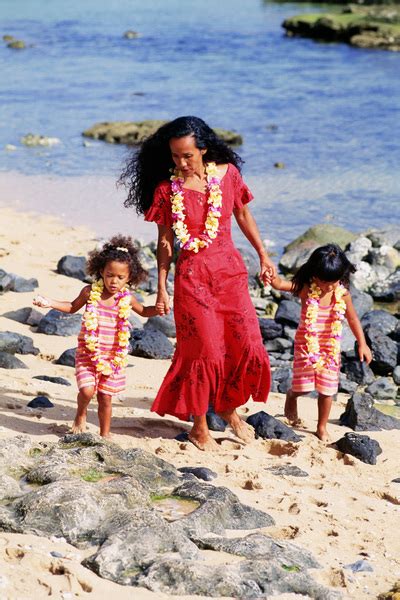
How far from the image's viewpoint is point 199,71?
103ft

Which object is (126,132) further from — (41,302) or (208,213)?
(41,302)

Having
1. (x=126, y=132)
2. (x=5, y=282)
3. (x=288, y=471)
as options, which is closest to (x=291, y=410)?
(x=288, y=471)

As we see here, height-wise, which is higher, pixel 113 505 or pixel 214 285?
pixel 214 285

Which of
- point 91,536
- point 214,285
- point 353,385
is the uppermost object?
point 214,285

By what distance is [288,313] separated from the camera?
34.6 ft

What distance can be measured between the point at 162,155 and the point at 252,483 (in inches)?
83.8

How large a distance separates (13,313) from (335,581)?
18.0ft

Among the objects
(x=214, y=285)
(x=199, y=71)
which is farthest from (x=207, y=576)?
(x=199, y=71)

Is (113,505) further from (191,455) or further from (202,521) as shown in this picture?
(191,455)

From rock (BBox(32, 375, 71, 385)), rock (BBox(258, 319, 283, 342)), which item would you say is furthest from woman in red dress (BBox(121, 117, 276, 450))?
rock (BBox(258, 319, 283, 342))

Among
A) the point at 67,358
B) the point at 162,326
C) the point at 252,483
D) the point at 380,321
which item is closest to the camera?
the point at 252,483

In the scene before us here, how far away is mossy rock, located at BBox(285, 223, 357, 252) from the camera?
44.9ft

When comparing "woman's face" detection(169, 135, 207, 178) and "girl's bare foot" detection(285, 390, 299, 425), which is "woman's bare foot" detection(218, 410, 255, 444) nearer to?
"girl's bare foot" detection(285, 390, 299, 425)

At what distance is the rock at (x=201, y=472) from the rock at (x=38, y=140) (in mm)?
15283
